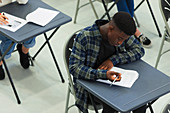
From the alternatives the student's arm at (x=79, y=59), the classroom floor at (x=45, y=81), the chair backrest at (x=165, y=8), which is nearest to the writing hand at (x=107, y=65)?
the student's arm at (x=79, y=59)

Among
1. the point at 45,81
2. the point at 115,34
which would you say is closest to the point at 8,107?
the point at 45,81

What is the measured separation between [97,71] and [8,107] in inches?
47.9

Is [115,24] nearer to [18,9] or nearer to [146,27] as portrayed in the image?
[18,9]

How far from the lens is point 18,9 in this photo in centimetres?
334

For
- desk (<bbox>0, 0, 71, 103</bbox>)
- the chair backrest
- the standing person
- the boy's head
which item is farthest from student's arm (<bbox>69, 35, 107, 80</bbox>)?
the standing person

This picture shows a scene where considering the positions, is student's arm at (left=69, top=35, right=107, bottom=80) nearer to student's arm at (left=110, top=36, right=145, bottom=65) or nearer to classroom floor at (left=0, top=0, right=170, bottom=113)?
student's arm at (left=110, top=36, right=145, bottom=65)

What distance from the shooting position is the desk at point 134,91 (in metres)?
2.26

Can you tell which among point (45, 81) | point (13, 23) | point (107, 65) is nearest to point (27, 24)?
point (13, 23)

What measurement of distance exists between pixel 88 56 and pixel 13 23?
0.87 metres

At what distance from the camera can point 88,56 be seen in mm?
2582

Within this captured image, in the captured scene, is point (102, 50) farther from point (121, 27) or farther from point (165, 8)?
point (165, 8)

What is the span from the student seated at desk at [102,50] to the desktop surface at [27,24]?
580 mm

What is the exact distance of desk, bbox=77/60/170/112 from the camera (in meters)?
2.26

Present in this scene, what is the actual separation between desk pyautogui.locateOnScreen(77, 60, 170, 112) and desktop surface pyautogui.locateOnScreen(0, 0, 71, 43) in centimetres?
76
